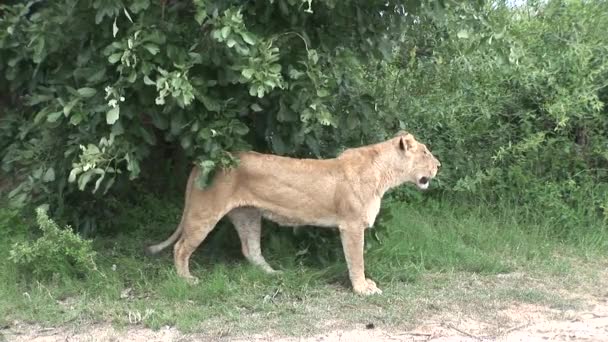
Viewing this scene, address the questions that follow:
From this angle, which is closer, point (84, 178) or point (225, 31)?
point (225, 31)

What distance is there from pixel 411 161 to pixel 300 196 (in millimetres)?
1053

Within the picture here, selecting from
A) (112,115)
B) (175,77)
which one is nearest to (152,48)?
(175,77)

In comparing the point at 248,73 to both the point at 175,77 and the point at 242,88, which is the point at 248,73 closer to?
the point at 175,77

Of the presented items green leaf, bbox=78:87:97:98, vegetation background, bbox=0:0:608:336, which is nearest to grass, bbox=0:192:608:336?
vegetation background, bbox=0:0:608:336

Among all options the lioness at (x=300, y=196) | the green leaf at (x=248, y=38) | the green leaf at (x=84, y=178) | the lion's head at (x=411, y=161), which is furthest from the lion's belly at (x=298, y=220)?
the green leaf at (x=248, y=38)

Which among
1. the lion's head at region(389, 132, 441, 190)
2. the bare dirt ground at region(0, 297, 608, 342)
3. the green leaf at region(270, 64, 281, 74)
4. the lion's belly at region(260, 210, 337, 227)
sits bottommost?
the bare dirt ground at region(0, 297, 608, 342)

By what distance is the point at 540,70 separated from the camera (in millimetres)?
8625

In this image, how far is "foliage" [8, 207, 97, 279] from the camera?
6.28 metres

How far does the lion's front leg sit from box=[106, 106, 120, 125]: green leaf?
2.04 metres

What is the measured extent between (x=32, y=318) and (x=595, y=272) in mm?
4960

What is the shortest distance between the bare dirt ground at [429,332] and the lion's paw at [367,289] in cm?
63

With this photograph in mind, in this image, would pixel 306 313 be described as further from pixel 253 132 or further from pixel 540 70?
pixel 540 70

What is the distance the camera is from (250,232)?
6922 millimetres

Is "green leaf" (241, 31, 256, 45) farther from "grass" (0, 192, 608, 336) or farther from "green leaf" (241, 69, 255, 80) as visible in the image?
"grass" (0, 192, 608, 336)
